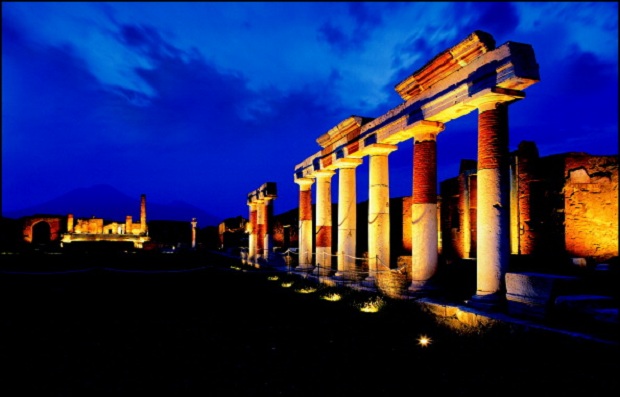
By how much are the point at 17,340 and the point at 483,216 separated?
881cm

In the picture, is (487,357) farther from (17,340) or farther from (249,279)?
(249,279)

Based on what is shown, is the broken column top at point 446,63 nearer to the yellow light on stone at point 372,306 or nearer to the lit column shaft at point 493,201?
the lit column shaft at point 493,201

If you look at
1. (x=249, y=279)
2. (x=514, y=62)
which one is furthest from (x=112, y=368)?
(x=249, y=279)

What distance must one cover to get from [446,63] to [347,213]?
21.6ft

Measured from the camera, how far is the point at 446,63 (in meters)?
8.70

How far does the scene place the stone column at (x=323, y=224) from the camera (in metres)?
15.1

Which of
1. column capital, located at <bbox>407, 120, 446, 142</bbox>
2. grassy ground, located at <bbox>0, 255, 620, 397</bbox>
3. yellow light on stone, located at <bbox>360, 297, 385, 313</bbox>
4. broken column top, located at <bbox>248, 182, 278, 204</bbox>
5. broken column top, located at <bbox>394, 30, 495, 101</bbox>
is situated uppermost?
broken column top, located at <bbox>394, 30, 495, 101</bbox>

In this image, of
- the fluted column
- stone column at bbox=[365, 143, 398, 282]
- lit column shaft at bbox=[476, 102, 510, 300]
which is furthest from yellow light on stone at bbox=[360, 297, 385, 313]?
the fluted column

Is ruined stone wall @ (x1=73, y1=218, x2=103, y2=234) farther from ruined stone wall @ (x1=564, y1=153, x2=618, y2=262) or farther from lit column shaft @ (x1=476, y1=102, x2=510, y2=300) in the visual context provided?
lit column shaft @ (x1=476, y1=102, x2=510, y2=300)

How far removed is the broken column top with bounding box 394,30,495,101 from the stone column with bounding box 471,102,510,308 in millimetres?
1099

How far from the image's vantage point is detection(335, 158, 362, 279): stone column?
45.3 ft

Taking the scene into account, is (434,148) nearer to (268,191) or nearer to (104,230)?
(268,191)

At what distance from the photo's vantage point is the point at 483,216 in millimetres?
7824

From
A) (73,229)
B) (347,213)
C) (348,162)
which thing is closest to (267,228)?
(347,213)
